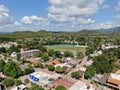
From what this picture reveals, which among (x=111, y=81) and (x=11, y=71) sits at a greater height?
(x=11, y=71)

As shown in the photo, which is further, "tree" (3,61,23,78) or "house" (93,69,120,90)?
"tree" (3,61,23,78)

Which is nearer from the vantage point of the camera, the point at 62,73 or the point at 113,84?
the point at 113,84

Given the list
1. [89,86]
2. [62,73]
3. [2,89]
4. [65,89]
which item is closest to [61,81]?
[65,89]

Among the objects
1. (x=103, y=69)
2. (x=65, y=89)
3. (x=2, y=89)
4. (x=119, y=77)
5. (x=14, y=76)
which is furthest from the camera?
(x=103, y=69)

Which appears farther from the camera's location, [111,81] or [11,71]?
[11,71]

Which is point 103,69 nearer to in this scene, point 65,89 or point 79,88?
point 79,88

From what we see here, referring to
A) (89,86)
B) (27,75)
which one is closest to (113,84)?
(89,86)

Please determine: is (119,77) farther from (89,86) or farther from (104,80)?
(89,86)

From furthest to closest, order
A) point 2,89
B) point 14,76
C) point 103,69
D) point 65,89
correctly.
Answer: point 103,69, point 14,76, point 2,89, point 65,89

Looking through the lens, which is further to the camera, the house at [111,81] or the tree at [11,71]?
the tree at [11,71]
